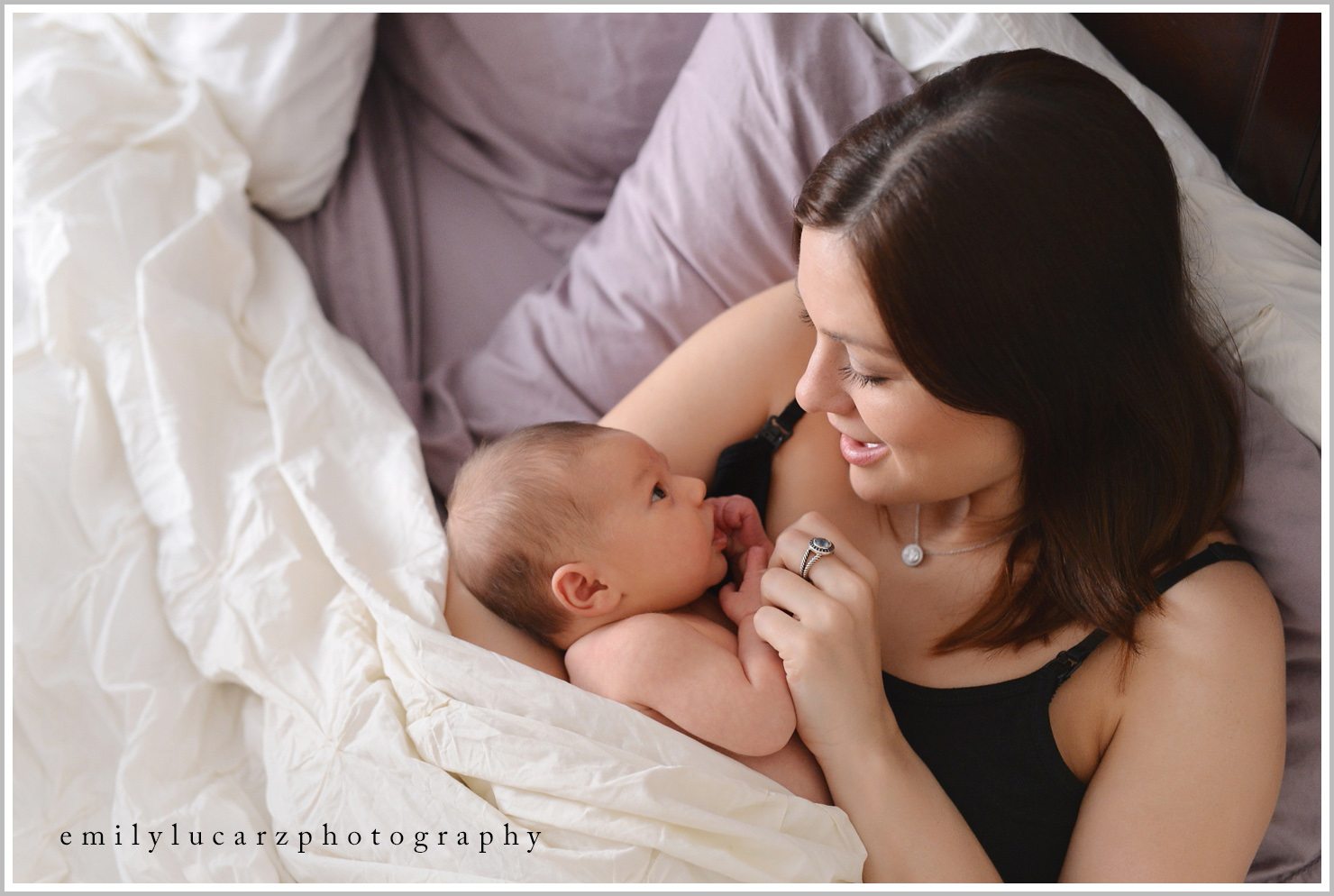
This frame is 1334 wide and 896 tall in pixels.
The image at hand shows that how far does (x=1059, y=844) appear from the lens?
1255 millimetres

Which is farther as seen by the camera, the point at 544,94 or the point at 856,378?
the point at 544,94

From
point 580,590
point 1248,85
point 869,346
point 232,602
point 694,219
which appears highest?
point 1248,85

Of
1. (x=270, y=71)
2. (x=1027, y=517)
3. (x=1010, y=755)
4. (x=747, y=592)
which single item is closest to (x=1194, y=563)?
(x=1027, y=517)

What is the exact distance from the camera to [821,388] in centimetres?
122

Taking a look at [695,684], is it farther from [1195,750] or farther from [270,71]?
[270,71]

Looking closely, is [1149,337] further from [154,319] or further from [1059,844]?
[154,319]

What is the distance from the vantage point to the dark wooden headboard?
1362 millimetres

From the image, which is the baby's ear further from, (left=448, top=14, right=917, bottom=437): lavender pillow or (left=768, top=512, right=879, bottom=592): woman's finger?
(left=448, top=14, right=917, bottom=437): lavender pillow

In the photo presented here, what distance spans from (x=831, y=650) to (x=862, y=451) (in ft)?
0.82

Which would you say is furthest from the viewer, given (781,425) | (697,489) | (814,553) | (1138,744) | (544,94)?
(544,94)

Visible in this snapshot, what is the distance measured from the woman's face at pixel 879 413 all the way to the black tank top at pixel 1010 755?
0.22 m

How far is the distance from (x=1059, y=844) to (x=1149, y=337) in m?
0.58

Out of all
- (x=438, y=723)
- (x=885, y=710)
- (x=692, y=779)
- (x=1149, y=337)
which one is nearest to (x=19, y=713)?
(x=438, y=723)

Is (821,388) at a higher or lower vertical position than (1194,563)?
higher
